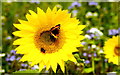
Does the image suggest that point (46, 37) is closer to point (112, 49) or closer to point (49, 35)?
point (49, 35)

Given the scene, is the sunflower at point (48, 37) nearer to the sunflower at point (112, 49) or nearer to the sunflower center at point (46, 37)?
the sunflower center at point (46, 37)

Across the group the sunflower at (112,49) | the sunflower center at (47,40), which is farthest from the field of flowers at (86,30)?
the sunflower center at (47,40)

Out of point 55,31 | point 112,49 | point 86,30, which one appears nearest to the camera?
point 55,31

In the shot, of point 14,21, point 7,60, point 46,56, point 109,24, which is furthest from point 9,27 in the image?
point 46,56

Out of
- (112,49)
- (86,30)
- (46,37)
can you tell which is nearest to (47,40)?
(46,37)

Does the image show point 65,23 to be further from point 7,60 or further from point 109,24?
point 109,24

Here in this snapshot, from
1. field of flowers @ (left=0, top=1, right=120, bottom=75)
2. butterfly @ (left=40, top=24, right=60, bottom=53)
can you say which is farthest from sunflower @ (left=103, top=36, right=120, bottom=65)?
butterfly @ (left=40, top=24, right=60, bottom=53)
